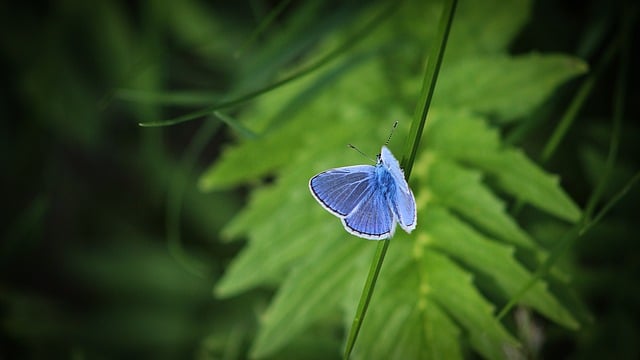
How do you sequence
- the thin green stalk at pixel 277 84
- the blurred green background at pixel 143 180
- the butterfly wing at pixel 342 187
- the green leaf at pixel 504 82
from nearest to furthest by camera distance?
the butterfly wing at pixel 342 187 < the thin green stalk at pixel 277 84 < the green leaf at pixel 504 82 < the blurred green background at pixel 143 180

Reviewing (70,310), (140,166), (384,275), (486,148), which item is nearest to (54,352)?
(70,310)

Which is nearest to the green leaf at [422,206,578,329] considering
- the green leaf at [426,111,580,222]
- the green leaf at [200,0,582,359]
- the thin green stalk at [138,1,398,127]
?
the green leaf at [200,0,582,359]

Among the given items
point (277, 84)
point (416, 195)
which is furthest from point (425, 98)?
point (416, 195)

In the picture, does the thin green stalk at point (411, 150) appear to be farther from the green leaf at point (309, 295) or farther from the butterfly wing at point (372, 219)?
the green leaf at point (309, 295)

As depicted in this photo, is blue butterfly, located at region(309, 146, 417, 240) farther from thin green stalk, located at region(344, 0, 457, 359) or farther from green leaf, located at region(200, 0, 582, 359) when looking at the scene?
green leaf, located at region(200, 0, 582, 359)

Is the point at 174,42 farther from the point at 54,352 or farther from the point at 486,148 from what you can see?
the point at 486,148

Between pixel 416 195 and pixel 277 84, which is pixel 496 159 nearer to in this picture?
pixel 416 195

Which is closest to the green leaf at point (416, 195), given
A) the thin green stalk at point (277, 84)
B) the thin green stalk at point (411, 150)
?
the thin green stalk at point (277, 84)
